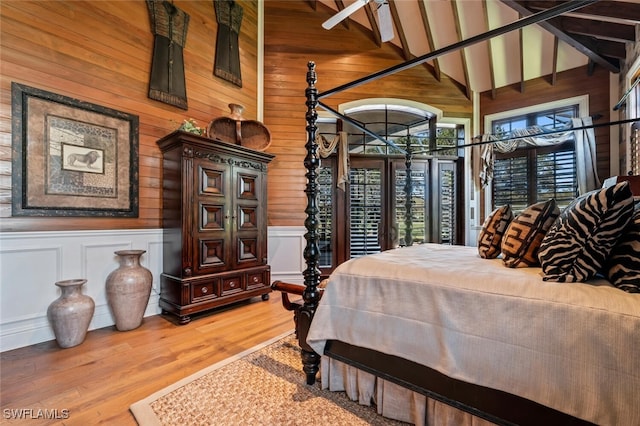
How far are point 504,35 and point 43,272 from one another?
6266mm

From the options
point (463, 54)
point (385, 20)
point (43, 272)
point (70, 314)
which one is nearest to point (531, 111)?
point (463, 54)

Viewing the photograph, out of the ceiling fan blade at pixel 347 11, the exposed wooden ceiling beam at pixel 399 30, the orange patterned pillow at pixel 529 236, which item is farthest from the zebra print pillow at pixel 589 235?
the exposed wooden ceiling beam at pixel 399 30

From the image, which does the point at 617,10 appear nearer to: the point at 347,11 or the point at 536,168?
the point at 536,168

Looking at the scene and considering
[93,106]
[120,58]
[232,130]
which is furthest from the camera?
[232,130]

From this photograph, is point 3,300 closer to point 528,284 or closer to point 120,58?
point 120,58

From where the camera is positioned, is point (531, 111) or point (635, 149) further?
point (531, 111)

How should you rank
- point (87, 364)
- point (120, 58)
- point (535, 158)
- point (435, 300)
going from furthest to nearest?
point (535, 158) → point (120, 58) → point (87, 364) → point (435, 300)

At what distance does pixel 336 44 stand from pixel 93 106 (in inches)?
139

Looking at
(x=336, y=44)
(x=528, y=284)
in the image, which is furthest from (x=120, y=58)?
(x=528, y=284)

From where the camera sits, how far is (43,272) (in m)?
2.34

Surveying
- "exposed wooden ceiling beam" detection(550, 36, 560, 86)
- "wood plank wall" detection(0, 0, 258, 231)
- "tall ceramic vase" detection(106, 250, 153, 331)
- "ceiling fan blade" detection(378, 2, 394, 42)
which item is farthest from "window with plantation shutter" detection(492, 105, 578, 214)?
"tall ceramic vase" detection(106, 250, 153, 331)

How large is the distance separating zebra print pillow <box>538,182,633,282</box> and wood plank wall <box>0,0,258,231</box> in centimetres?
334

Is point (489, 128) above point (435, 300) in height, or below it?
above

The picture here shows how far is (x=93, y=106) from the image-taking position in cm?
263
